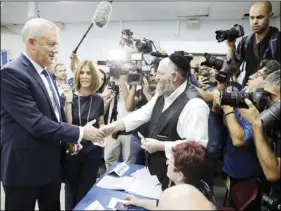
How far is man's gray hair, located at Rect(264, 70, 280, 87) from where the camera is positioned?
0.96 metres

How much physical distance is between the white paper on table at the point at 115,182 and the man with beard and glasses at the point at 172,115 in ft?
0.50

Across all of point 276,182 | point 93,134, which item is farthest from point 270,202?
point 93,134

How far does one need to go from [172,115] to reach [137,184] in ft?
1.24

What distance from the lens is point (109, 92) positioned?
151 cm

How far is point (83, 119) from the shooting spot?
139cm

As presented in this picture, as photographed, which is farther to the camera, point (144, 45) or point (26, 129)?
point (144, 45)

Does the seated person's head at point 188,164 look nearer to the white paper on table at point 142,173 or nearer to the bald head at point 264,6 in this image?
the white paper on table at point 142,173

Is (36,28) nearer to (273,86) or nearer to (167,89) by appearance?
(167,89)

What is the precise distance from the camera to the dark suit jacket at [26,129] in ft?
3.19

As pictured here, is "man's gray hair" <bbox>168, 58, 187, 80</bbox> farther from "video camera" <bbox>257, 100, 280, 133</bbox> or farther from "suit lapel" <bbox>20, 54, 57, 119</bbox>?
"suit lapel" <bbox>20, 54, 57, 119</bbox>

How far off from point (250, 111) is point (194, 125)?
25 centimetres

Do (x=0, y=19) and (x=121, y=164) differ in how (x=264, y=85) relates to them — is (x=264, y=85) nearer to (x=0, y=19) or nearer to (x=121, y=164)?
(x=121, y=164)

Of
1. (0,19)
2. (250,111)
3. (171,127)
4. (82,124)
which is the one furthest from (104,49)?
(250,111)

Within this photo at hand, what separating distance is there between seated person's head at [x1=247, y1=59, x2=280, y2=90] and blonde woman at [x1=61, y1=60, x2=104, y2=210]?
0.81 metres
